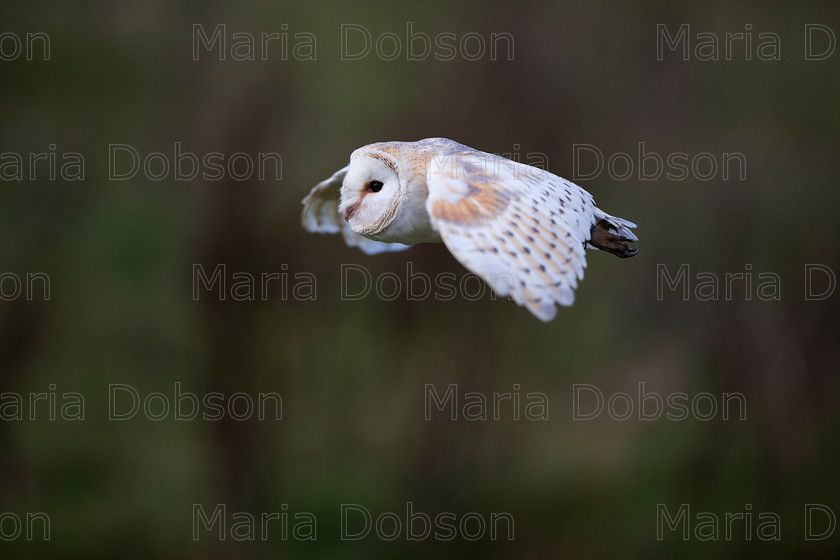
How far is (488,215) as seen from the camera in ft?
3.78

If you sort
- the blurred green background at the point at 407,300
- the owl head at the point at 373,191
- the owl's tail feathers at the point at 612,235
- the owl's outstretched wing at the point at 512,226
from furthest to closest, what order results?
1. the blurred green background at the point at 407,300
2. the owl's tail feathers at the point at 612,235
3. the owl head at the point at 373,191
4. the owl's outstretched wing at the point at 512,226

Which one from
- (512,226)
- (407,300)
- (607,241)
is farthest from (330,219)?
(407,300)

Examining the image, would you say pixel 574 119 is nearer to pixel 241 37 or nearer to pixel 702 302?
pixel 702 302

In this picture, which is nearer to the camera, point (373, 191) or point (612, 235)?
point (373, 191)

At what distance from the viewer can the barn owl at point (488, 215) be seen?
1.06 meters

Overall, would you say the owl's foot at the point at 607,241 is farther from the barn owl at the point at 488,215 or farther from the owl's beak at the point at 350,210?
the owl's beak at the point at 350,210

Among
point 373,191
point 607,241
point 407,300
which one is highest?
point 373,191

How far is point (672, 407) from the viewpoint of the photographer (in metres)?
3.45

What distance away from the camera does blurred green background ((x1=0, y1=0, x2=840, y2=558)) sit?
335 centimetres

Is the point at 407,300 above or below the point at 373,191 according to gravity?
below

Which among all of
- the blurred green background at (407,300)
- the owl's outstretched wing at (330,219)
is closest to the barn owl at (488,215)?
the owl's outstretched wing at (330,219)

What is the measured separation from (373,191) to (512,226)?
38 centimetres

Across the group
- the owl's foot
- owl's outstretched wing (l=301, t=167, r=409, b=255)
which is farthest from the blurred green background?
the owl's foot

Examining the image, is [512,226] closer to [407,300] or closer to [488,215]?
[488,215]
